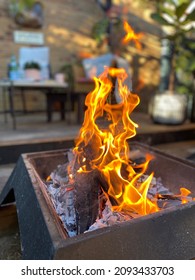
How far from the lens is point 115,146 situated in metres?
1.65

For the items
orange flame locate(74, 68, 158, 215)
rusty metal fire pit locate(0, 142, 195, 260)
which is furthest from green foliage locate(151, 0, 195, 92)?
rusty metal fire pit locate(0, 142, 195, 260)

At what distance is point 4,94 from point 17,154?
2.95m

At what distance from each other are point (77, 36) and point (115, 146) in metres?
5.53

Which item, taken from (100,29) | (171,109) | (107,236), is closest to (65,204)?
(107,236)

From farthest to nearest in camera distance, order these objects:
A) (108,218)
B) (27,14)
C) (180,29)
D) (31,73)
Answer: (27,14) < (180,29) < (31,73) < (108,218)

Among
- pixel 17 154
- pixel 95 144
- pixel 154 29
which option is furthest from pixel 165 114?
pixel 154 29

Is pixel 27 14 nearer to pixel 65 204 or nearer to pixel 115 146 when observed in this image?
pixel 115 146

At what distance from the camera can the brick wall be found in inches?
224

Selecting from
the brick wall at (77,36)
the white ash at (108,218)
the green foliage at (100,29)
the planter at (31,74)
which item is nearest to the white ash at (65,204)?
the white ash at (108,218)

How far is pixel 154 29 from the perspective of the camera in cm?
698

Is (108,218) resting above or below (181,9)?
below

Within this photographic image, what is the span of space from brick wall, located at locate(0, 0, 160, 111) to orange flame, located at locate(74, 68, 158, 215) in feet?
15.3

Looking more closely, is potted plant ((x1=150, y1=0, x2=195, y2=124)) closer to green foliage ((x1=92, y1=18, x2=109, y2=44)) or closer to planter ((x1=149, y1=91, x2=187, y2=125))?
planter ((x1=149, y1=91, x2=187, y2=125))

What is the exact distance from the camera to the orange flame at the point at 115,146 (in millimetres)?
1463
